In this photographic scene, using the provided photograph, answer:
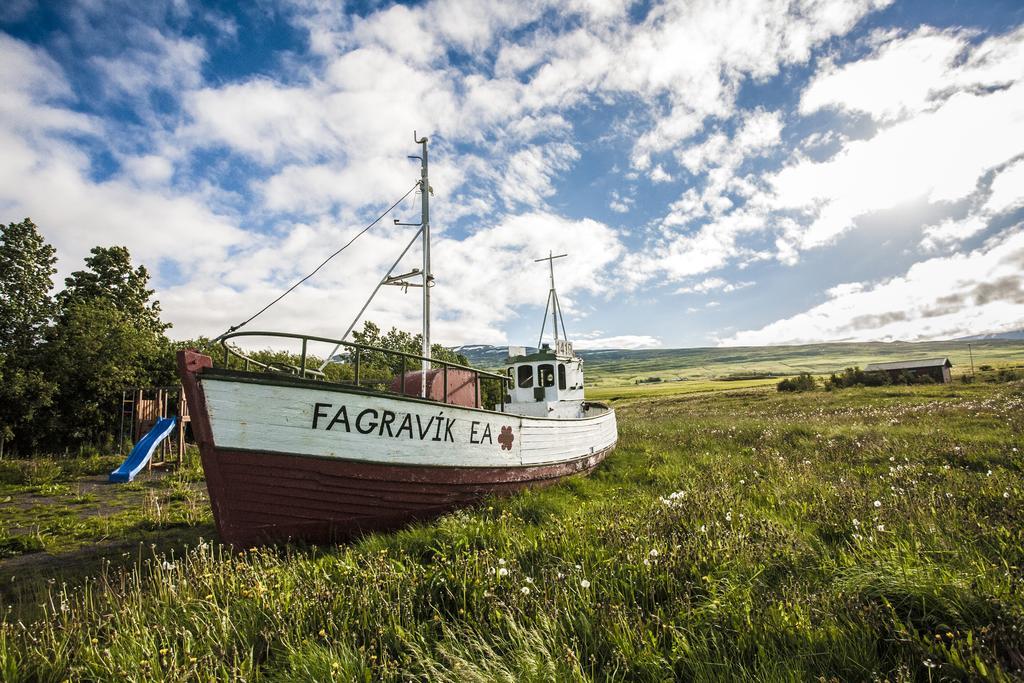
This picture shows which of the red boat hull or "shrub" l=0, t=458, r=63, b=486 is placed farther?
"shrub" l=0, t=458, r=63, b=486

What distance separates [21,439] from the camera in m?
24.2

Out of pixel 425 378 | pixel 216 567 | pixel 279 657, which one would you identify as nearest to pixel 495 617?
pixel 279 657

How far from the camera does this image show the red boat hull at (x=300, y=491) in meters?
6.04

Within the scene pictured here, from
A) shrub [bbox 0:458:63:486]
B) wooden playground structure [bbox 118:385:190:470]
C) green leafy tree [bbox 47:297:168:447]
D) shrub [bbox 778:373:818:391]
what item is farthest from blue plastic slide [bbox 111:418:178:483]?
shrub [bbox 778:373:818:391]

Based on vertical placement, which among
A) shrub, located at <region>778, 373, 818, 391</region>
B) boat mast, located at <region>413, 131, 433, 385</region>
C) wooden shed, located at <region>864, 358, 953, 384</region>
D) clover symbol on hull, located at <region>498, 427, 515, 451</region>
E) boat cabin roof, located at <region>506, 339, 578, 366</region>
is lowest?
shrub, located at <region>778, 373, 818, 391</region>

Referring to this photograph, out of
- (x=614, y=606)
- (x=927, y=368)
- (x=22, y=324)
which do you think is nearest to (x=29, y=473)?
(x=22, y=324)

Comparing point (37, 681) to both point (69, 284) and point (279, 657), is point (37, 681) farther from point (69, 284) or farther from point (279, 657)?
point (69, 284)

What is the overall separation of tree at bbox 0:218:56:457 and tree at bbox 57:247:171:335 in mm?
3440

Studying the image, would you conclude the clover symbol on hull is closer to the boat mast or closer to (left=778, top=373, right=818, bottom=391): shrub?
the boat mast

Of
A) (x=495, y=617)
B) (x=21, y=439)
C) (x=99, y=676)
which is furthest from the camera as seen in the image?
(x=21, y=439)

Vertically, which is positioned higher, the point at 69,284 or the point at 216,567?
the point at 69,284

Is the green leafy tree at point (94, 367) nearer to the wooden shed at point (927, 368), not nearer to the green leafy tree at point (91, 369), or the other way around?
the green leafy tree at point (91, 369)

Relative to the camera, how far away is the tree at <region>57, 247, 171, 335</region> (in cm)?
3169

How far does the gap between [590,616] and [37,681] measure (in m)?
4.24
